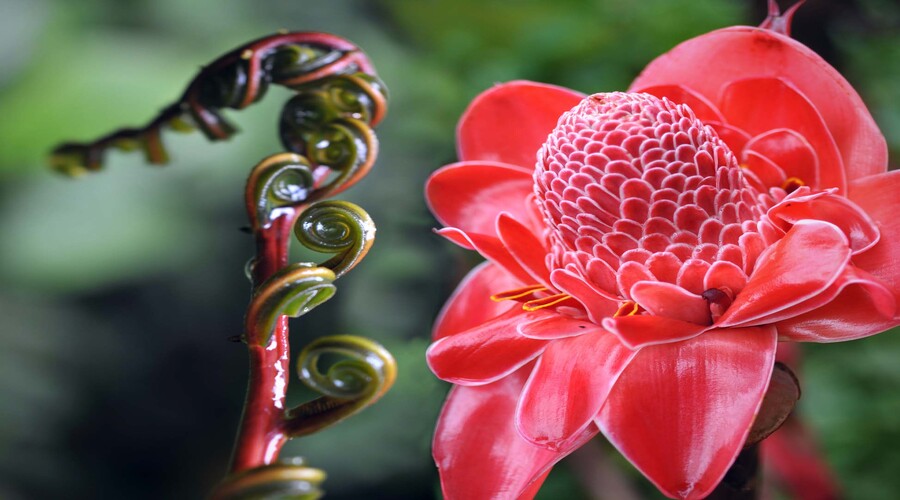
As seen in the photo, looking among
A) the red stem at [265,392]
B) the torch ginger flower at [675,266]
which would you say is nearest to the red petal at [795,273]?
the torch ginger flower at [675,266]

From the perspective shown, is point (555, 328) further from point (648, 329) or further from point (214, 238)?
point (214, 238)

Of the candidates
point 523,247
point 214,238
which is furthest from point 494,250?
point 214,238

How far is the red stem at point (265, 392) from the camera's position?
17 centimetres

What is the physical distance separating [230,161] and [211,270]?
0.27 ft

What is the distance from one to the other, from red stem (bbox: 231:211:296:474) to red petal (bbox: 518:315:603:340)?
6 cm

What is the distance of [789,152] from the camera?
0.21 metres

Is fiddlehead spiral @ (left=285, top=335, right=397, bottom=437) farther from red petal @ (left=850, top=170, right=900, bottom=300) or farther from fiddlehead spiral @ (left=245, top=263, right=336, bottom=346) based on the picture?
red petal @ (left=850, top=170, right=900, bottom=300)

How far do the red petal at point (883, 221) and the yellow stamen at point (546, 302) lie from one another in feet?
0.22

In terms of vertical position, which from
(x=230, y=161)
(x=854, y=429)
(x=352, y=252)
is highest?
(x=352, y=252)

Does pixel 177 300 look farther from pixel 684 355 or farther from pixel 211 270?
pixel 684 355

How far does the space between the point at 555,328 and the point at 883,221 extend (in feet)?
0.27

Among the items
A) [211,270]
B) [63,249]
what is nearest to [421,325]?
[211,270]

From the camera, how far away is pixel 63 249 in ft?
1.79

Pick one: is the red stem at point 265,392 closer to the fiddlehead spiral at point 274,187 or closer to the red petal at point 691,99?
the fiddlehead spiral at point 274,187
